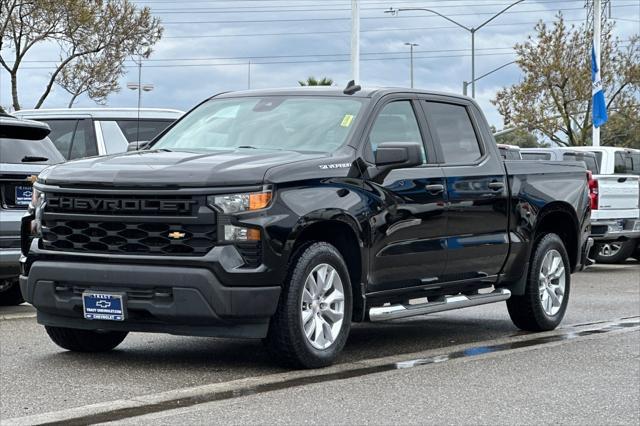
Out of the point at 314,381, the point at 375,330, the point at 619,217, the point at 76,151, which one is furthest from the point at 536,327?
the point at 619,217

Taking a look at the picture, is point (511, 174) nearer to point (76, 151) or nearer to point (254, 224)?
point (254, 224)

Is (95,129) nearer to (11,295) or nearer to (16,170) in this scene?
(11,295)

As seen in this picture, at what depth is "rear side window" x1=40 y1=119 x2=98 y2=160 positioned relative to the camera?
45.1 ft

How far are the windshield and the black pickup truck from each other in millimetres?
14

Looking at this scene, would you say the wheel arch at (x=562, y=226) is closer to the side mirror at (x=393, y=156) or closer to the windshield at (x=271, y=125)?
the side mirror at (x=393, y=156)

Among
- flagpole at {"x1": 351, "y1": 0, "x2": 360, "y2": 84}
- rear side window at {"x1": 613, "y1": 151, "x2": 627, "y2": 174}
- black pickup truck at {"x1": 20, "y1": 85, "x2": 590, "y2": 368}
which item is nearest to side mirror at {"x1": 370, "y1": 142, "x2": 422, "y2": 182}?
black pickup truck at {"x1": 20, "y1": 85, "x2": 590, "y2": 368}

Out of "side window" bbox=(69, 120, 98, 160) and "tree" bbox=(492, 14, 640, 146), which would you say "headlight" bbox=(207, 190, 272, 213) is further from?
"tree" bbox=(492, 14, 640, 146)

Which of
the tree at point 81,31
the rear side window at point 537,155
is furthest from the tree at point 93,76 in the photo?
the rear side window at point 537,155

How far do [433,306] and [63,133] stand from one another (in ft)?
21.1

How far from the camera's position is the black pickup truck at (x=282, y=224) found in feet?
24.0

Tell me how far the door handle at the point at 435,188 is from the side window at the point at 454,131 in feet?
1.24

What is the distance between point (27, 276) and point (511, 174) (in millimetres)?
4047

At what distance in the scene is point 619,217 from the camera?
18.6 metres

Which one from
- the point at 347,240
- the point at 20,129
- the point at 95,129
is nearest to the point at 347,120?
the point at 347,240
